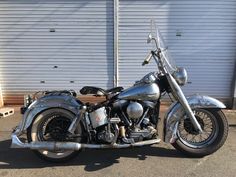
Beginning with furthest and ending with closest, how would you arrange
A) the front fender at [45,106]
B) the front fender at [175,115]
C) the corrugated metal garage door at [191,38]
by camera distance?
the corrugated metal garage door at [191,38], the front fender at [175,115], the front fender at [45,106]

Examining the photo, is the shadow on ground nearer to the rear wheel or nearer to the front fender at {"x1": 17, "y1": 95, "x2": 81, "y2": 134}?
the rear wheel

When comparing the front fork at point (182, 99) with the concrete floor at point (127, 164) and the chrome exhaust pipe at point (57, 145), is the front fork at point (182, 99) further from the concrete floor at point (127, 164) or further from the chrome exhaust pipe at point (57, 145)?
the chrome exhaust pipe at point (57, 145)

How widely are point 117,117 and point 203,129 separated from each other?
119 centimetres

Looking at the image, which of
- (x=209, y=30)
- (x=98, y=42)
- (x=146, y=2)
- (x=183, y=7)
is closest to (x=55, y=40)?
(x=98, y=42)

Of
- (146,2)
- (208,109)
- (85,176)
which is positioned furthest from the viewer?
(146,2)

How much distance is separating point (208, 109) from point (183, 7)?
2822 mm

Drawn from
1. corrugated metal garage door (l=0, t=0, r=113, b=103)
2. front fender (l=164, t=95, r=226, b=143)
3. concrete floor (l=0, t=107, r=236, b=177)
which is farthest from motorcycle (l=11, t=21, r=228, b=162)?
corrugated metal garage door (l=0, t=0, r=113, b=103)

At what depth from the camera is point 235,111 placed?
6.82 metres

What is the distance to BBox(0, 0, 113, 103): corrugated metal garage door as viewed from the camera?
6789 millimetres

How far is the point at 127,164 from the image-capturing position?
4.52m

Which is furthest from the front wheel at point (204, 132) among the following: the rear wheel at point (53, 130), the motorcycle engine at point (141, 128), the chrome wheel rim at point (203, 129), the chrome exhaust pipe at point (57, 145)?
the rear wheel at point (53, 130)

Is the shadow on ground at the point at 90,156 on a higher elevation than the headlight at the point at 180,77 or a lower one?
lower

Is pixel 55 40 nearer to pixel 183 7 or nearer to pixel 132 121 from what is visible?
pixel 183 7

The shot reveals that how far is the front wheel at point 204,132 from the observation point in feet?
15.1
